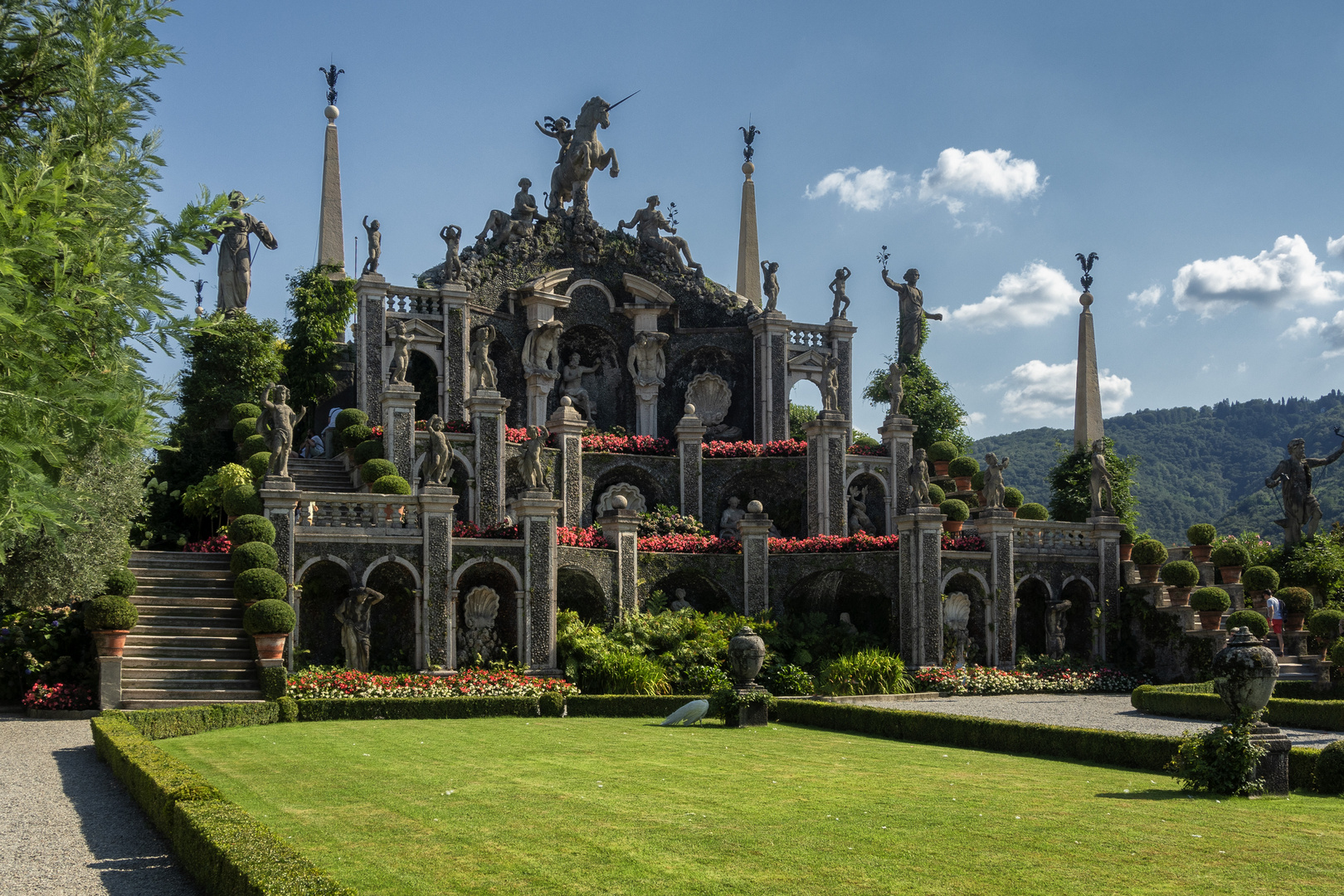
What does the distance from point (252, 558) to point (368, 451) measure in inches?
346

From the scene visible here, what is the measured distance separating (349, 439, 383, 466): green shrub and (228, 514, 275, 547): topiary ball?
7480 mm

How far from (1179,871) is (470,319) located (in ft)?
112

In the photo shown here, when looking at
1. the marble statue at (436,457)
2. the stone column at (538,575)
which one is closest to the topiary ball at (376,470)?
the marble statue at (436,457)

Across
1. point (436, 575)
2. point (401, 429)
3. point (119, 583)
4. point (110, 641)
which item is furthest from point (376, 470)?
point (110, 641)

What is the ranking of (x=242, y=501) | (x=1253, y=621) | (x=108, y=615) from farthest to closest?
(x=1253, y=621), (x=242, y=501), (x=108, y=615)

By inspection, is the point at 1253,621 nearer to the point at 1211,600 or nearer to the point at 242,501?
the point at 1211,600

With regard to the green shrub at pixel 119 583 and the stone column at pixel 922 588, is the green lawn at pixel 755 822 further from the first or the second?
the stone column at pixel 922 588

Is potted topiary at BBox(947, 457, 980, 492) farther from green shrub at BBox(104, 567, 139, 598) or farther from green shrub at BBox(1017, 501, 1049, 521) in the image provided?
green shrub at BBox(104, 567, 139, 598)

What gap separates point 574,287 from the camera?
44.2 metres

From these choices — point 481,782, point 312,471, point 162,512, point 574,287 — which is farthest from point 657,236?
point 481,782

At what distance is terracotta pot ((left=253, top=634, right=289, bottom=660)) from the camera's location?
2575 cm

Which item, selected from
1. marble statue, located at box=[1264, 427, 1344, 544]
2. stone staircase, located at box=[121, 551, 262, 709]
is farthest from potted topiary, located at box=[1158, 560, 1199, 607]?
stone staircase, located at box=[121, 551, 262, 709]

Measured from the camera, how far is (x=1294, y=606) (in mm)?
33938

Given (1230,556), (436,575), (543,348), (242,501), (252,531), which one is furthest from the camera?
(543,348)
